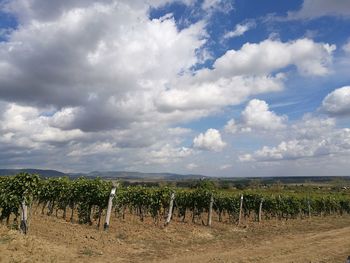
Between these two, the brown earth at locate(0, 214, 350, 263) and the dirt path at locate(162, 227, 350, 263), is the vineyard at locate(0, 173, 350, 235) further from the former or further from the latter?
the dirt path at locate(162, 227, 350, 263)

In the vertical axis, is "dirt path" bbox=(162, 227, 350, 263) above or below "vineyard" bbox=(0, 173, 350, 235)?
below

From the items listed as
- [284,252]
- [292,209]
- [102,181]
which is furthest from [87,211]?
[292,209]

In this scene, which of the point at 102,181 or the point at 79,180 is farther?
the point at 79,180

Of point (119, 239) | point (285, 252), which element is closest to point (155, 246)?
point (119, 239)

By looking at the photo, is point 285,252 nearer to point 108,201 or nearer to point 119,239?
point 119,239

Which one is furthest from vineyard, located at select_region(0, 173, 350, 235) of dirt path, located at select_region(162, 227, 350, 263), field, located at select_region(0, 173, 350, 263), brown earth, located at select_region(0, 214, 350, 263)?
dirt path, located at select_region(162, 227, 350, 263)

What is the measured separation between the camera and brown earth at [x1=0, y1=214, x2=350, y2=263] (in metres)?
13.0

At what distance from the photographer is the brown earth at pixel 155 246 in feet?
42.5

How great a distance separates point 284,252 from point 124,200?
47.6ft

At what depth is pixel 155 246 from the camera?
16.6 meters

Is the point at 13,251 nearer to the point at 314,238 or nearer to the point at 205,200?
the point at 314,238

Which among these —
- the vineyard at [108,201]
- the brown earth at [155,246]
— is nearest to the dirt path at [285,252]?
the brown earth at [155,246]

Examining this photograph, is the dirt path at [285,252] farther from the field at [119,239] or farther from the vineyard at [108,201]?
the vineyard at [108,201]

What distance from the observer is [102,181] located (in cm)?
2234
